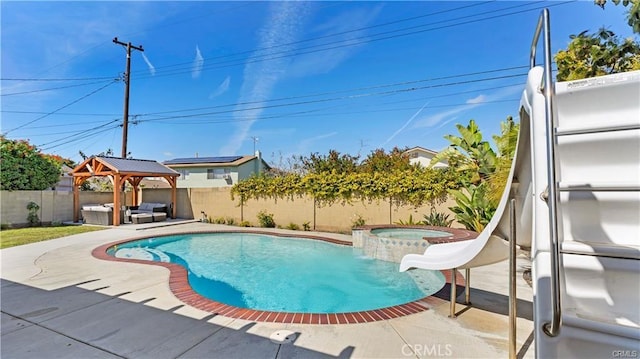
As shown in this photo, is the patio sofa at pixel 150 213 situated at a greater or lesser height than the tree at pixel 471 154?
lesser

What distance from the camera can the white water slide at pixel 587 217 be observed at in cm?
138

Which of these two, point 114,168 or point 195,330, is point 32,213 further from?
point 195,330

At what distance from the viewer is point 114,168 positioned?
14.7 m

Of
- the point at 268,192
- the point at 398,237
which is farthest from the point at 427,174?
the point at 268,192

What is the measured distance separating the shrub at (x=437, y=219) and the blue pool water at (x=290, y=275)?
11.6ft

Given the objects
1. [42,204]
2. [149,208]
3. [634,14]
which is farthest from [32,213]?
[634,14]

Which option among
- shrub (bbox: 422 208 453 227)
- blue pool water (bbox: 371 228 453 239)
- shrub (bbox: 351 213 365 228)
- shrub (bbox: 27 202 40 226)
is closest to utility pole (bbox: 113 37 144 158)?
shrub (bbox: 27 202 40 226)

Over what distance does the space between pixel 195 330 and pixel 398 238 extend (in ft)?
22.5

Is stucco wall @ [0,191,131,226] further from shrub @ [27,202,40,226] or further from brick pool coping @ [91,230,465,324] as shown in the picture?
brick pool coping @ [91,230,465,324]

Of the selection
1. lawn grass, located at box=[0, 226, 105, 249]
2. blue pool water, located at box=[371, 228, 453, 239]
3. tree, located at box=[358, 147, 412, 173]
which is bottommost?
lawn grass, located at box=[0, 226, 105, 249]

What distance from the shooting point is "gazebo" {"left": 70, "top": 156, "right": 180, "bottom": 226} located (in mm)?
14820

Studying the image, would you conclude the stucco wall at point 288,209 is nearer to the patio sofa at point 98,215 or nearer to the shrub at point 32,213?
the patio sofa at point 98,215

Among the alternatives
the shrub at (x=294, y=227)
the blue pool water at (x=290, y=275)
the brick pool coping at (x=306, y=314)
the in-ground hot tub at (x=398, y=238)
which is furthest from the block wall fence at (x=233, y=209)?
the brick pool coping at (x=306, y=314)

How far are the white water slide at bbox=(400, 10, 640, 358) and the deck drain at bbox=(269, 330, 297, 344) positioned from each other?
2718 mm
